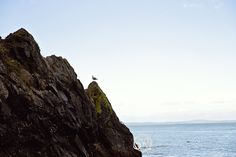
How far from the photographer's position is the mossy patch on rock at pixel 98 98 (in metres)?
38.0

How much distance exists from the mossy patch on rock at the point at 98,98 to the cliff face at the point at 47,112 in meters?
0.11

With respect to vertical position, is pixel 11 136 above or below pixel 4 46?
below

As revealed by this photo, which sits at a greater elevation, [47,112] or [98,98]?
[98,98]

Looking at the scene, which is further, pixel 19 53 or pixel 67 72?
pixel 67 72

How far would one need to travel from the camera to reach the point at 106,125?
120 feet

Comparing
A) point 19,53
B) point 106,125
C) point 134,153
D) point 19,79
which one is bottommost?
point 134,153

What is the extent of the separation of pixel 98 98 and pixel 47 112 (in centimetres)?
1053

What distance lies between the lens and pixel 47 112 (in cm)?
2891

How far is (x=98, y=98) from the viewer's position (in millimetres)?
38906

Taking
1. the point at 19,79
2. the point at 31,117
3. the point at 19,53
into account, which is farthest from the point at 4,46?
the point at 31,117

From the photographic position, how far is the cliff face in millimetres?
26422

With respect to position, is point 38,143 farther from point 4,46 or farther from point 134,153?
point 134,153

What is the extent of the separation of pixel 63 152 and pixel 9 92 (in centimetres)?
610

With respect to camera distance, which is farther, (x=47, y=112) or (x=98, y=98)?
(x=98, y=98)
